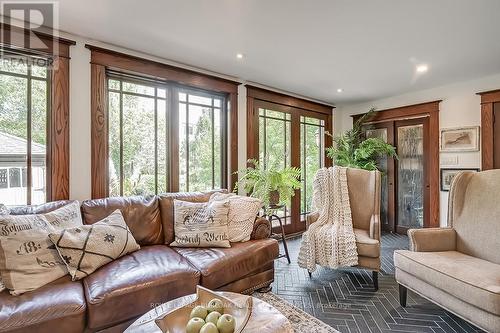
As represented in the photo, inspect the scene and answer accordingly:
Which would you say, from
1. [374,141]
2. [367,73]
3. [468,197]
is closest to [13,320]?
[468,197]

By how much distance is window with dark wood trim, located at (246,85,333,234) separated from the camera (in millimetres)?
4059

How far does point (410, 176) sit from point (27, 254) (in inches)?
208

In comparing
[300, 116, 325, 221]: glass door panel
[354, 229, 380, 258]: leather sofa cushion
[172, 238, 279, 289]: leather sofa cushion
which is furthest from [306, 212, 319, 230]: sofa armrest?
[300, 116, 325, 221]: glass door panel

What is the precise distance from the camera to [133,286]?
5.50 feet

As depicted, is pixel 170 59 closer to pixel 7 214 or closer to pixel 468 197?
pixel 7 214

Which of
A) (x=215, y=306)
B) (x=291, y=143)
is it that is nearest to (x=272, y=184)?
(x=291, y=143)

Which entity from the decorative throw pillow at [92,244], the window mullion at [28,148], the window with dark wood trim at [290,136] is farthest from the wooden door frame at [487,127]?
the window mullion at [28,148]

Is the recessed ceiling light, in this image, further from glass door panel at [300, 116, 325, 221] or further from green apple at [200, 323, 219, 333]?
green apple at [200, 323, 219, 333]

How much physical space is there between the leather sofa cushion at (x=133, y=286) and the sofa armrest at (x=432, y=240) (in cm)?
185

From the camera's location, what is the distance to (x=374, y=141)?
4758 mm

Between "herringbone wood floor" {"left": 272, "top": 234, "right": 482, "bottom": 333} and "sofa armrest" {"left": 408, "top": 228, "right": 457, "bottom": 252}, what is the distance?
1.61ft

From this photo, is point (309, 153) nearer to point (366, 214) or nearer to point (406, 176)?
point (406, 176)

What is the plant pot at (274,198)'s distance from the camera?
328 centimetres

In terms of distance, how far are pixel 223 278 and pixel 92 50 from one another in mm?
2518
